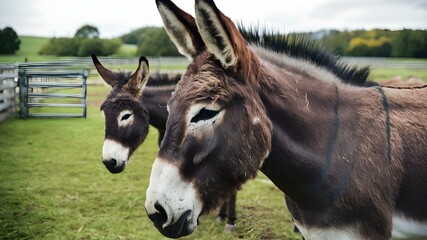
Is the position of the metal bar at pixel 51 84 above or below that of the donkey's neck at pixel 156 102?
above

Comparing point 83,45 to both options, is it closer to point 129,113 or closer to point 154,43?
point 154,43

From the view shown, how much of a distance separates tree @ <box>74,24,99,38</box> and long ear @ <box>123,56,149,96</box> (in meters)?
0.60

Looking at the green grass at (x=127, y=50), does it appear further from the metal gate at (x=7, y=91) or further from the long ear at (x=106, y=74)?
the metal gate at (x=7, y=91)

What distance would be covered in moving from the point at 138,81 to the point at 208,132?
8.01 ft

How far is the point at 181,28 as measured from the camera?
1.25m

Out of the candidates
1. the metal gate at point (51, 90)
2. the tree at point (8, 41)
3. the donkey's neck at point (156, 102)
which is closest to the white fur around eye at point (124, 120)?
the donkey's neck at point (156, 102)

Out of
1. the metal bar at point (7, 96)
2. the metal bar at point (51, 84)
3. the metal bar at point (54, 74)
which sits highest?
the metal bar at point (54, 74)

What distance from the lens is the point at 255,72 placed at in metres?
1.27

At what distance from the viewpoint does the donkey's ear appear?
1.07 m

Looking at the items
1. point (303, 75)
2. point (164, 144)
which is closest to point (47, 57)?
point (164, 144)

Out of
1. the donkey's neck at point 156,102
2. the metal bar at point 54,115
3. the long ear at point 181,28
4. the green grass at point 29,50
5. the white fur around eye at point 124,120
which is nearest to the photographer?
the long ear at point 181,28

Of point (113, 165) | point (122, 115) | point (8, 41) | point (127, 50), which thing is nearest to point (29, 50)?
point (8, 41)

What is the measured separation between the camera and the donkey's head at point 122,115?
318 cm

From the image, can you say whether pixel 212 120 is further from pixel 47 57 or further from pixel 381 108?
pixel 47 57
